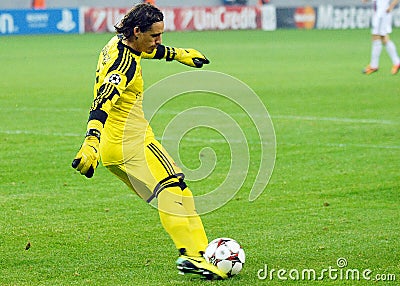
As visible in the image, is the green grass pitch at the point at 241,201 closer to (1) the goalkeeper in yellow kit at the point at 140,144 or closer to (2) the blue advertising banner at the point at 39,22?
(1) the goalkeeper in yellow kit at the point at 140,144

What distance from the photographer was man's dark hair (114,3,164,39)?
258 inches

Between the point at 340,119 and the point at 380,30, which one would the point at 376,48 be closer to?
the point at 380,30

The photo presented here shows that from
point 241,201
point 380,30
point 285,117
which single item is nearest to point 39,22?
point 380,30

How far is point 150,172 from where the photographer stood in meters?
6.75

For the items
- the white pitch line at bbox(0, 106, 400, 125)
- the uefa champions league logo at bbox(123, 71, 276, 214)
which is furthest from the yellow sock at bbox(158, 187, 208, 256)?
the white pitch line at bbox(0, 106, 400, 125)

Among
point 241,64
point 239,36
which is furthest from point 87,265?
Answer: point 239,36

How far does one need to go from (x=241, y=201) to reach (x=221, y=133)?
178 inches

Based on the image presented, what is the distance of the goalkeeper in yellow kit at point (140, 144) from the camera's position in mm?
6555

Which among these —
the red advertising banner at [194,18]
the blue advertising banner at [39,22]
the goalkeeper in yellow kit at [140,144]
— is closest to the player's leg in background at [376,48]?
the goalkeeper in yellow kit at [140,144]

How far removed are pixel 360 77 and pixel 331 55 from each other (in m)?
7.56

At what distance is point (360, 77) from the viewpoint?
23.0m

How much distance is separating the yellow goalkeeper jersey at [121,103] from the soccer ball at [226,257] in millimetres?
883

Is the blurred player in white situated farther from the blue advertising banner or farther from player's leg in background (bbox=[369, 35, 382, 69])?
the blue advertising banner

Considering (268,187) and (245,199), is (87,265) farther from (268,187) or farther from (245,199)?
(268,187)
